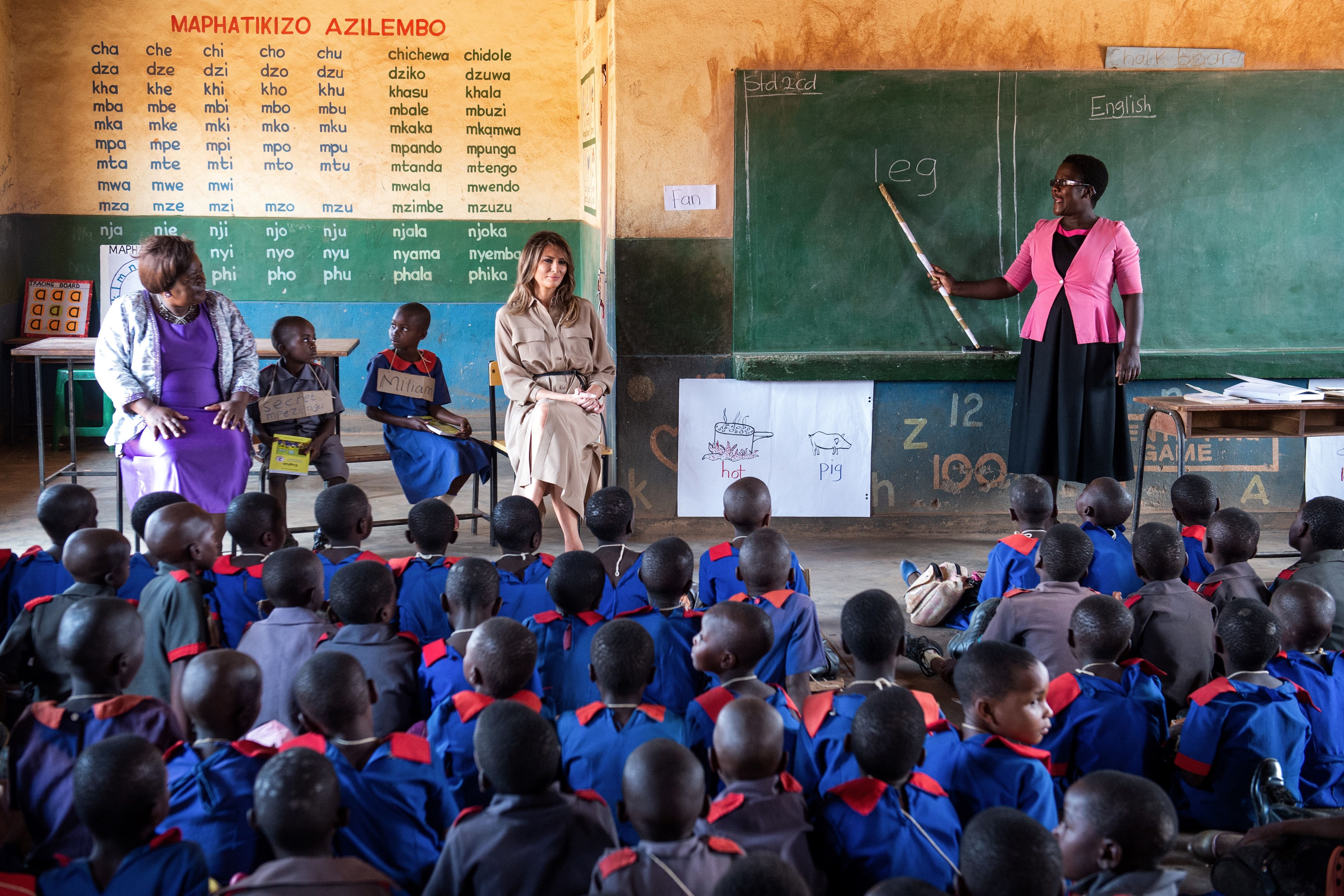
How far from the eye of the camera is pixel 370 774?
2.05 m

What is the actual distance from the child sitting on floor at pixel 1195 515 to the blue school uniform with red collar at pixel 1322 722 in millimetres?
957

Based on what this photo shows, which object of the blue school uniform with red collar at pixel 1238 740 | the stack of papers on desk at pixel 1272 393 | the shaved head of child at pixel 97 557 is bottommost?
the blue school uniform with red collar at pixel 1238 740

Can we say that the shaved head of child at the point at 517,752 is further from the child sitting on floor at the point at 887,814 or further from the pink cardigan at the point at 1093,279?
the pink cardigan at the point at 1093,279

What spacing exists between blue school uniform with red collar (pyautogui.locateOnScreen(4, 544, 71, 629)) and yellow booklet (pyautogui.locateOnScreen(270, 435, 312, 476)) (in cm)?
153

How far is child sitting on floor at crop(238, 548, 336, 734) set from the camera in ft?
8.48

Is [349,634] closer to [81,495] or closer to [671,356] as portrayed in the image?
[81,495]

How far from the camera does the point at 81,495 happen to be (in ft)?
11.0

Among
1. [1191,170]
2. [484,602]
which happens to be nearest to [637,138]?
[1191,170]

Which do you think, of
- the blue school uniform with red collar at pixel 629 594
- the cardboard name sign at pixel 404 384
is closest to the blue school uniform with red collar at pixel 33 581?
the blue school uniform with red collar at pixel 629 594

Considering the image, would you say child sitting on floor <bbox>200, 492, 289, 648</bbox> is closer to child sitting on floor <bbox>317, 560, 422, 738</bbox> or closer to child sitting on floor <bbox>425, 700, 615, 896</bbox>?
child sitting on floor <bbox>317, 560, 422, 738</bbox>

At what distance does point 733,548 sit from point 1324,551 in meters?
1.70

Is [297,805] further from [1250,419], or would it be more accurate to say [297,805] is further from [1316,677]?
[1250,419]

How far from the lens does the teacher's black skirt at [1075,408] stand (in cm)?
495

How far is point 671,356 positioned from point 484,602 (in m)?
2.92
